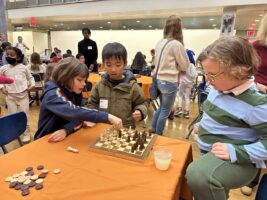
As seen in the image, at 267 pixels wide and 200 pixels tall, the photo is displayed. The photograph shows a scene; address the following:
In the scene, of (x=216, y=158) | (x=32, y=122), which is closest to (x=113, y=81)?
(x=216, y=158)

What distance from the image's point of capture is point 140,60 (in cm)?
609

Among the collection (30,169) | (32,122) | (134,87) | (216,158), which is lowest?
(32,122)

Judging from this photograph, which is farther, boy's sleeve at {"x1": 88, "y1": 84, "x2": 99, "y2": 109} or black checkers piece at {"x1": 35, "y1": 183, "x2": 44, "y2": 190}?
boy's sleeve at {"x1": 88, "y1": 84, "x2": 99, "y2": 109}

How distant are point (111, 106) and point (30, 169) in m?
0.83

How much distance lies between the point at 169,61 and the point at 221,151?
1784 millimetres

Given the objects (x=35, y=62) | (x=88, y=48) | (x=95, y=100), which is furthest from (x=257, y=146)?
(x=35, y=62)

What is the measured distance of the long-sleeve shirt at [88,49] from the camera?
4656 millimetres

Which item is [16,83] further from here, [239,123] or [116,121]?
[239,123]

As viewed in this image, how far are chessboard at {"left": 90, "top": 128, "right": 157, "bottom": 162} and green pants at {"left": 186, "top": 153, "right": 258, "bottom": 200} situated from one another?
0.94ft

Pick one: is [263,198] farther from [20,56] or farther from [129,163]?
[20,56]

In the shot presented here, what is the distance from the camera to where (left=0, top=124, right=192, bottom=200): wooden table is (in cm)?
80

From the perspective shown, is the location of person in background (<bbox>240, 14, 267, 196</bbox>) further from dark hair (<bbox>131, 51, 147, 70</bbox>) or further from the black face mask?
dark hair (<bbox>131, 51, 147, 70</bbox>)

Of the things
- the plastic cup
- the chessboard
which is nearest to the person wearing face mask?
the chessboard

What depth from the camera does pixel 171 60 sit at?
2525mm
